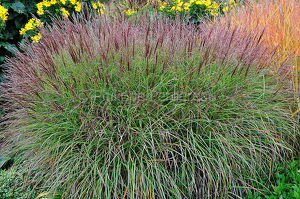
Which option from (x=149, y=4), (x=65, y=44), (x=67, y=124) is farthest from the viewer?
(x=149, y=4)

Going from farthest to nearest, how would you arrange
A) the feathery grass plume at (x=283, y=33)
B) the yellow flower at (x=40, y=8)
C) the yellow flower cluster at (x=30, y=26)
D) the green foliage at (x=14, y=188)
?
the yellow flower at (x=40, y=8) < the yellow flower cluster at (x=30, y=26) < the feathery grass plume at (x=283, y=33) < the green foliage at (x=14, y=188)

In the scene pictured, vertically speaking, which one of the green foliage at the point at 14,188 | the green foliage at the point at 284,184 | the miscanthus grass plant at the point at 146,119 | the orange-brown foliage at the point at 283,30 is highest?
the orange-brown foliage at the point at 283,30

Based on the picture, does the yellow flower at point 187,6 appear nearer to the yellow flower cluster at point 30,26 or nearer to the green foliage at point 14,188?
the yellow flower cluster at point 30,26

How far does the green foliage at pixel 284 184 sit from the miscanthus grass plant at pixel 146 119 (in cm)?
11

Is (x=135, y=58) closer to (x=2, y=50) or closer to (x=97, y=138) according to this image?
(x=97, y=138)

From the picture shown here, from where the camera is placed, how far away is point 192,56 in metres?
2.42

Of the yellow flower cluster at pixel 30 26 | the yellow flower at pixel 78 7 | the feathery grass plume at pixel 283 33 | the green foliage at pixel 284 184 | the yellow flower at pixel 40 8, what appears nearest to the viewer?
the green foliage at pixel 284 184

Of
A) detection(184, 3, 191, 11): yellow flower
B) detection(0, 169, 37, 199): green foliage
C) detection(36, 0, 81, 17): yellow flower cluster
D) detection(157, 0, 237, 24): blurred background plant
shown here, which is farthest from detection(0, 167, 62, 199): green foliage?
detection(184, 3, 191, 11): yellow flower

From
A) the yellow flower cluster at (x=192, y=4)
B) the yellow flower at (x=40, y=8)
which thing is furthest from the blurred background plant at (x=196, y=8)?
the yellow flower at (x=40, y=8)

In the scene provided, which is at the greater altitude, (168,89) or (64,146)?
(168,89)

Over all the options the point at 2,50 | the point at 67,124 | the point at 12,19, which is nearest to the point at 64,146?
the point at 67,124

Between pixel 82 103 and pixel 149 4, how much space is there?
16.1 feet

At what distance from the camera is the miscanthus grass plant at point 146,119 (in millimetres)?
1967

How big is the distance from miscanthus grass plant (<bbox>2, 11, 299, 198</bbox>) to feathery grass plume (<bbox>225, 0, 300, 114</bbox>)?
0.33m
